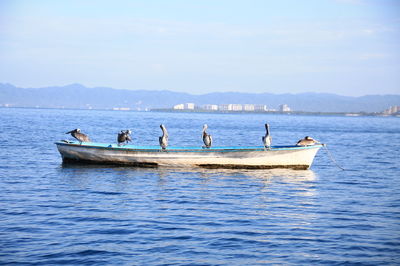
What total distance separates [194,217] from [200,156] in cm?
1022

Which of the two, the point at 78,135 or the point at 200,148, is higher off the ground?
the point at 78,135

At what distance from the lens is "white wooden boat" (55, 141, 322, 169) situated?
87.0ft

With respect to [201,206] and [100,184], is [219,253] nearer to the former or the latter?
[201,206]

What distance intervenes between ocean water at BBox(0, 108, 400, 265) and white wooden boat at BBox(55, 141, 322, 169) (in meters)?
0.48

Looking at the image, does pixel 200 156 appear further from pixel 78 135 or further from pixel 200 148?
pixel 78 135

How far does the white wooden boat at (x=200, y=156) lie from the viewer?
2652 centimetres

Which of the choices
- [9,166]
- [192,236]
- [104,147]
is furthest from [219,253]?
[9,166]

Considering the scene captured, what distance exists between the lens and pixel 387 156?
4169cm

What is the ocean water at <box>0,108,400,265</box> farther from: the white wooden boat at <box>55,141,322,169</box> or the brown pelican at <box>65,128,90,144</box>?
the brown pelican at <box>65,128,90,144</box>

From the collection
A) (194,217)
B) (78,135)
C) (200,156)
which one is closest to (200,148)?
(200,156)

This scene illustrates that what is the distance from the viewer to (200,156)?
26.9 meters

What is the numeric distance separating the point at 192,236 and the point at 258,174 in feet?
39.5

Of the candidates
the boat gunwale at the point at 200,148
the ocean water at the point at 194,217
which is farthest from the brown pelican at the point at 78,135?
the ocean water at the point at 194,217

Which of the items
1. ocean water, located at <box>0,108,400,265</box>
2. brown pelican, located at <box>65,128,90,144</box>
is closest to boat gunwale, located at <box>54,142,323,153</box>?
brown pelican, located at <box>65,128,90,144</box>
